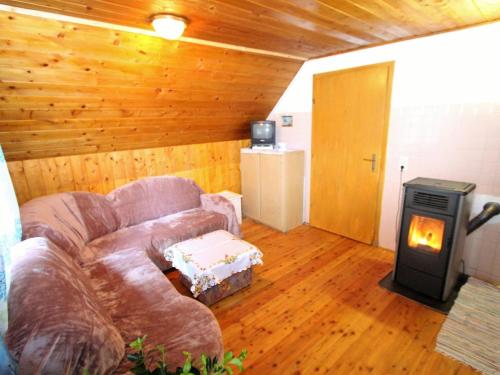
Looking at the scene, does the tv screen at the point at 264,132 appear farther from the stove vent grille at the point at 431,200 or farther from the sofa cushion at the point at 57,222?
the sofa cushion at the point at 57,222

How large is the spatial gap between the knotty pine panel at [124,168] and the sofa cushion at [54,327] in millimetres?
1736

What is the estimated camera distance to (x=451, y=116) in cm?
249

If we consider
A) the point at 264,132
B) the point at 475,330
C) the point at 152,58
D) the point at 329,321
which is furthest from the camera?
the point at 264,132

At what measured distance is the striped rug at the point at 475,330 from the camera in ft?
5.67

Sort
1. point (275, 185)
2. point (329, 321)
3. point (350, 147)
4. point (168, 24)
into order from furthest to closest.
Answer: point (275, 185)
point (350, 147)
point (329, 321)
point (168, 24)

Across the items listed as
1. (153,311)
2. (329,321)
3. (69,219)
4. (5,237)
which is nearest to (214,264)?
(153,311)

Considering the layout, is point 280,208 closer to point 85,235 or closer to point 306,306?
point 306,306

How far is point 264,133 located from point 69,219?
2536 mm

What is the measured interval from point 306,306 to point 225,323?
2.26 ft

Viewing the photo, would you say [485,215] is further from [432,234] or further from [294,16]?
[294,16]

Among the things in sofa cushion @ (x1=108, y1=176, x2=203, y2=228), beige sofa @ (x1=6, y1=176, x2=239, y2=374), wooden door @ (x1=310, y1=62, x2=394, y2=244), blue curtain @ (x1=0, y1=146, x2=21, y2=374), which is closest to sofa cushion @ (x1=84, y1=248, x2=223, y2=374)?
beige sofa @ (x1=6, y1=176, x2=239, y2=374)

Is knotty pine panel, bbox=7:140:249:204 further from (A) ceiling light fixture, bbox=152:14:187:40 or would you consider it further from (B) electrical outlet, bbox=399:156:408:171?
(B) electrical outlet, bbox=399:156:408:171

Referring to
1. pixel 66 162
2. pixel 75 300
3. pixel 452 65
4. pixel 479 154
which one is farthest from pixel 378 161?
pixel 66 162

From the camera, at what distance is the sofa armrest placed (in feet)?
10.3
